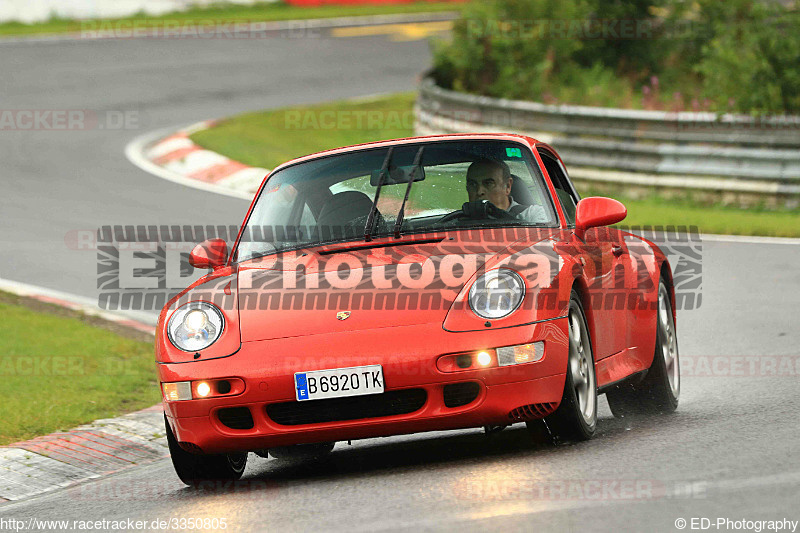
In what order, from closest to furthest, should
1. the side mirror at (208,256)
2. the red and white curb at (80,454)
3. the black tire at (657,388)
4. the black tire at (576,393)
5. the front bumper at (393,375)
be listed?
the front bumper at (393,375)
the black tire at (576,393)
the red and white curb at (80,454)
the side mirror at (208,256)
the black tire at (657,388)

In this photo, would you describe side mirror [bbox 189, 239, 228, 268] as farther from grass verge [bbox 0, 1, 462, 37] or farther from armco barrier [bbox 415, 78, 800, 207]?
grass verge [bbox 0, 1, 462, 37]

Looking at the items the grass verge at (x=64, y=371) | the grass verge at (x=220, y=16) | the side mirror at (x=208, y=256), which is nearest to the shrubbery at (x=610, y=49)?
the grass verge at (x=64, y=371)

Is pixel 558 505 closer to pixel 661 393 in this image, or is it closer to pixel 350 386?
pixel 350 386

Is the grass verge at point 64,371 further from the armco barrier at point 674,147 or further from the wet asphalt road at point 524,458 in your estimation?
the armco barrier at point 674,147

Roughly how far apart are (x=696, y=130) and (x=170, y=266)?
6439mm

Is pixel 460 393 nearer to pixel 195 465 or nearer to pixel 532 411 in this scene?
pixel 532 411

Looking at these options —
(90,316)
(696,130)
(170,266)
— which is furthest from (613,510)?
(696,130)

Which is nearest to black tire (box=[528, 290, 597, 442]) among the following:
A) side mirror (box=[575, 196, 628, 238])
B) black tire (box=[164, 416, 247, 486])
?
side mirror (box=[575, 196, 628, 238])

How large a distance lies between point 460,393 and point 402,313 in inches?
16.7

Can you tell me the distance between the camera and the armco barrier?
1532 centimetres

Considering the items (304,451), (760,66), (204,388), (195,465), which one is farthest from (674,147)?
(204,388)

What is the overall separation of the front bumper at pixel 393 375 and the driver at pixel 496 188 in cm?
110

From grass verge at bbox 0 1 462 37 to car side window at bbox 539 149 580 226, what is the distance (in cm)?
2394

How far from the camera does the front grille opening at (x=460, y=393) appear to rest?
5789mm
